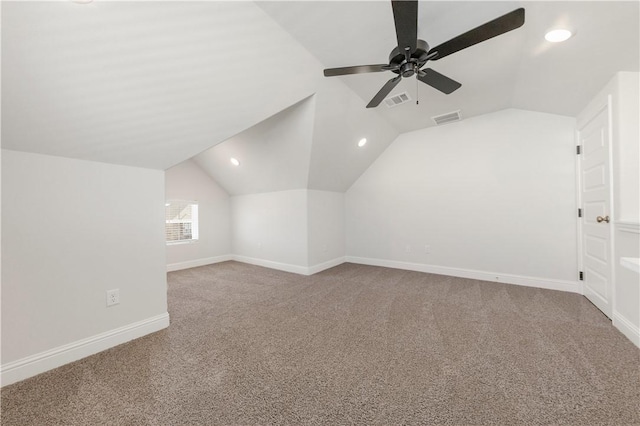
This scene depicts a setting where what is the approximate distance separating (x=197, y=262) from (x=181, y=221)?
0.92 m

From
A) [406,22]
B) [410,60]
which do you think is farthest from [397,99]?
[406,22]

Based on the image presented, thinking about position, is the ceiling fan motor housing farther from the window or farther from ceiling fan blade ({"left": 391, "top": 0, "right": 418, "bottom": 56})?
the window

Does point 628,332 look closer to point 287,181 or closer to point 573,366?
point 573,366

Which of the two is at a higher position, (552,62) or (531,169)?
(552,62)

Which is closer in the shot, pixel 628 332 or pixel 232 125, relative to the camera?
pixel 628 332

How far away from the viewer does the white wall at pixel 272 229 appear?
4.46m

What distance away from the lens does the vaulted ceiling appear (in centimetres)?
138

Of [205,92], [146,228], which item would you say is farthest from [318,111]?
[146,228]

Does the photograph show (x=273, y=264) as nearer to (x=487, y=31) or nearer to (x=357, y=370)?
(x=357, y=370)

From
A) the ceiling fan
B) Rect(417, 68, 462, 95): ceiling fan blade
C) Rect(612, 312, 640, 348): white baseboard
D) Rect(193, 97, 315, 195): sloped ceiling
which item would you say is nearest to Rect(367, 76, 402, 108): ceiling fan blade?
the ceiling fan

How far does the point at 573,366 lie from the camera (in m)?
1.73

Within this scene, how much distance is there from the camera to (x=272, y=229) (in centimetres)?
491

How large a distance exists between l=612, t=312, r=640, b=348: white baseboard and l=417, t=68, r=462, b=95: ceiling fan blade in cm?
243

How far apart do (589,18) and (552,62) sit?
2.14ft
